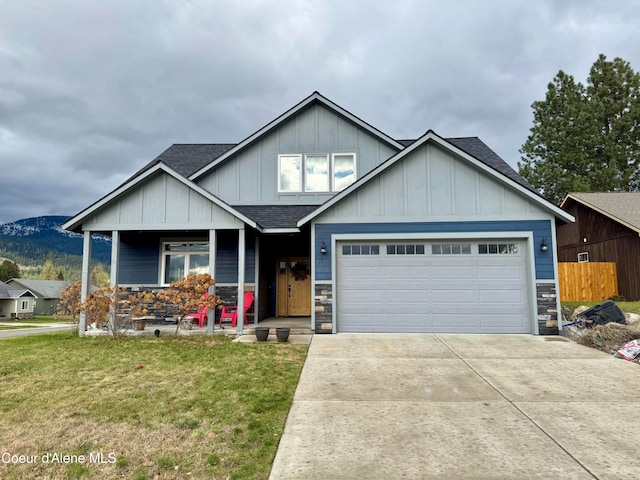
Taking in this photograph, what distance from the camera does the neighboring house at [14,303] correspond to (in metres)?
55.2

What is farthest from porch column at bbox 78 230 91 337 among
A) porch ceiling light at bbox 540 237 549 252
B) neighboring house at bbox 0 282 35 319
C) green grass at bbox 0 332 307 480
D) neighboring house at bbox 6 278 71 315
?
neighboring house at bbox 6 278 71 315

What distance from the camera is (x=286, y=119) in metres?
12.6

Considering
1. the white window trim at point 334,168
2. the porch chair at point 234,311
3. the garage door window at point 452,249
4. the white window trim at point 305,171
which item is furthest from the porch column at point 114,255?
the garage door window at point 452,249

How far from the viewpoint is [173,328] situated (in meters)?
10.4

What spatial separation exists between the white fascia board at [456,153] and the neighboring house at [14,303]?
6377 centimetres

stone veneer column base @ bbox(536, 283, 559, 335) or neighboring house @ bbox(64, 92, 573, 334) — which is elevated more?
neighboring house @ bbox(64, 92, 573, 334)

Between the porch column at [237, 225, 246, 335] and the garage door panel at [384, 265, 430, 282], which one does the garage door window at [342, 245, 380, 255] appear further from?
the porch column at [237, 225, 246, 335]

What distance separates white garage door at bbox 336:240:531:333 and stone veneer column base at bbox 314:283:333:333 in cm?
26

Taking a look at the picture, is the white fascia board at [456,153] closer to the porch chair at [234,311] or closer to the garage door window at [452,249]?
the garage door window at [452,249]

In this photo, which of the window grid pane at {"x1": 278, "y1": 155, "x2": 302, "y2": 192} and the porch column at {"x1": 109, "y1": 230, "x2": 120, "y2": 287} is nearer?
the porch column at {"x1": 109, "y1": 230, "x2": 120, "y2": 287}

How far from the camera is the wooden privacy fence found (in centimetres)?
1753

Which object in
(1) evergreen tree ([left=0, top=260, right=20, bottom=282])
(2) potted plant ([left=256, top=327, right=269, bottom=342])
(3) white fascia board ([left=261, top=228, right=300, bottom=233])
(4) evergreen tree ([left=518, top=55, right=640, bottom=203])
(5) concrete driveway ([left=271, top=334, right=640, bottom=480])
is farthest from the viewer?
(1) evergreen tree ([left=0, top=260, right=20, bottom=282])

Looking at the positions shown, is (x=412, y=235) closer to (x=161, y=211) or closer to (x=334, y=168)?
(x=334, y=168)

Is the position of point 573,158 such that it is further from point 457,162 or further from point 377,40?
point 457,162
